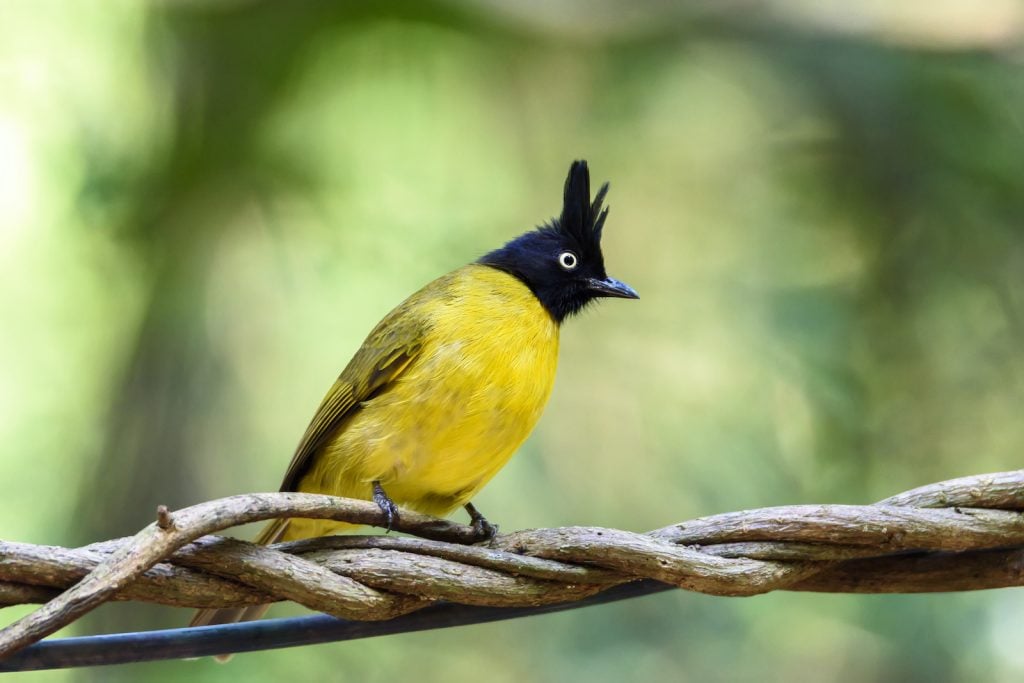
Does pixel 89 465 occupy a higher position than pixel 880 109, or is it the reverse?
pixel 880 109

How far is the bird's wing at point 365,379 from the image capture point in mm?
3070

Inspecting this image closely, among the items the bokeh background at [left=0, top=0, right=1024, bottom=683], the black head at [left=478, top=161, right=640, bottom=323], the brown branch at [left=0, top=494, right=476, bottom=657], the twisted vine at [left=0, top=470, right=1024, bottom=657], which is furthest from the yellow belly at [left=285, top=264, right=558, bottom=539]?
the bokeh background at [left=0, top=0, right=1024, bottom=683]

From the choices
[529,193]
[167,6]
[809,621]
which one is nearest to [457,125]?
[529,193]

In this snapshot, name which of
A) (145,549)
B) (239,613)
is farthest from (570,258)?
(145,549)

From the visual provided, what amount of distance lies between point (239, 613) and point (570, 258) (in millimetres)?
1605

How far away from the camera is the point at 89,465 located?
527 centimetres

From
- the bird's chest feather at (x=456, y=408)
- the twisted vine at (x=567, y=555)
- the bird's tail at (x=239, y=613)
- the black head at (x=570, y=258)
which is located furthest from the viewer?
the black head at (x=570, y=258)

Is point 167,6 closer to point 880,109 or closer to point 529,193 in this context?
point 529,193

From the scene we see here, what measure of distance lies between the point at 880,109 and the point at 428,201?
229cm

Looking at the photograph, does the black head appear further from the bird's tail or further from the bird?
the bird's tail

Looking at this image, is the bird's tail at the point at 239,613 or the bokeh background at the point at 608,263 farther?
the bokeh background at the point at 608,263

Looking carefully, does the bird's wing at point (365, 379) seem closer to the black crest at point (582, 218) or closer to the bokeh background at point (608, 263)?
the black crest at point (582, 218)

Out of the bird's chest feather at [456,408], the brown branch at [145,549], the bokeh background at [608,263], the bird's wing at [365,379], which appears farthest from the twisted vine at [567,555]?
the bokeh background at [608,263]

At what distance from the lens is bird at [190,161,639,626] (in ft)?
9.61
